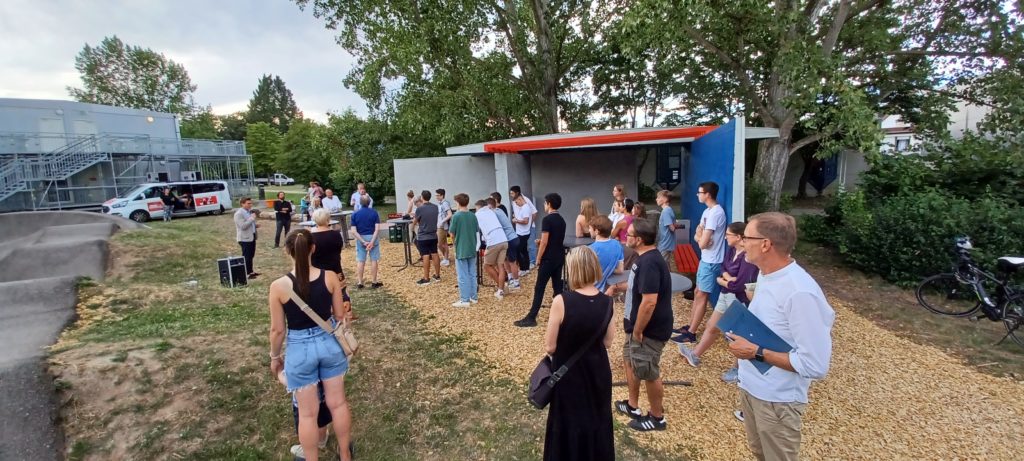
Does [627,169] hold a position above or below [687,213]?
above

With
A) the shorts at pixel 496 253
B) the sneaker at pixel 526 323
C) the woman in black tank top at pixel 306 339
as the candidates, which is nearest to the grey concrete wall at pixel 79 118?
the shorts at pixel 496 253

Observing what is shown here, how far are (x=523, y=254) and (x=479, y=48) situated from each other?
30.3 ft

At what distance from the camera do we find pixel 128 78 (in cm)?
4706

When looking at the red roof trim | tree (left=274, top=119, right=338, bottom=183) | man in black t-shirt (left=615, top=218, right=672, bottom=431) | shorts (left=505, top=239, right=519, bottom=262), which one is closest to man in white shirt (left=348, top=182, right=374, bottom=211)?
shorts (left=505, top=239, right=519, bottom=262)

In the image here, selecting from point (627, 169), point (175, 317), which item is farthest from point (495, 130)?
point (175, 317)

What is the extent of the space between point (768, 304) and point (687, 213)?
7313 mm

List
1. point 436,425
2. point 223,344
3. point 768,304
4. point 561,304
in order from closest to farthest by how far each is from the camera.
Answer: point 768,304
point 561,304
point 436,425
point 223,344

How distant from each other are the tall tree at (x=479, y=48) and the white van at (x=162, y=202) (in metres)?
8.34

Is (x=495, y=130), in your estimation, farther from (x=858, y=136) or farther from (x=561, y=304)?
(x=561, y=304)

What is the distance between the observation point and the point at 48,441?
9.98 ft

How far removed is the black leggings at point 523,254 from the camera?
290 inches

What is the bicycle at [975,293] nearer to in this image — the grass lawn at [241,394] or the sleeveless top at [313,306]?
the grass lawn at [241,394]

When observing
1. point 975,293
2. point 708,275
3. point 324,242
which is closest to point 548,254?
point 708,275

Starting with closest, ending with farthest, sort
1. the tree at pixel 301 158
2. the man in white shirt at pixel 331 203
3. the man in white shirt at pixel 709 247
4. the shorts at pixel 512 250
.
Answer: the man in white shirt at pixel 709 247 < the shorts at pixel 512 250 < the man in white shirt at pixel 331 203 < the tree at pixel 301 158
